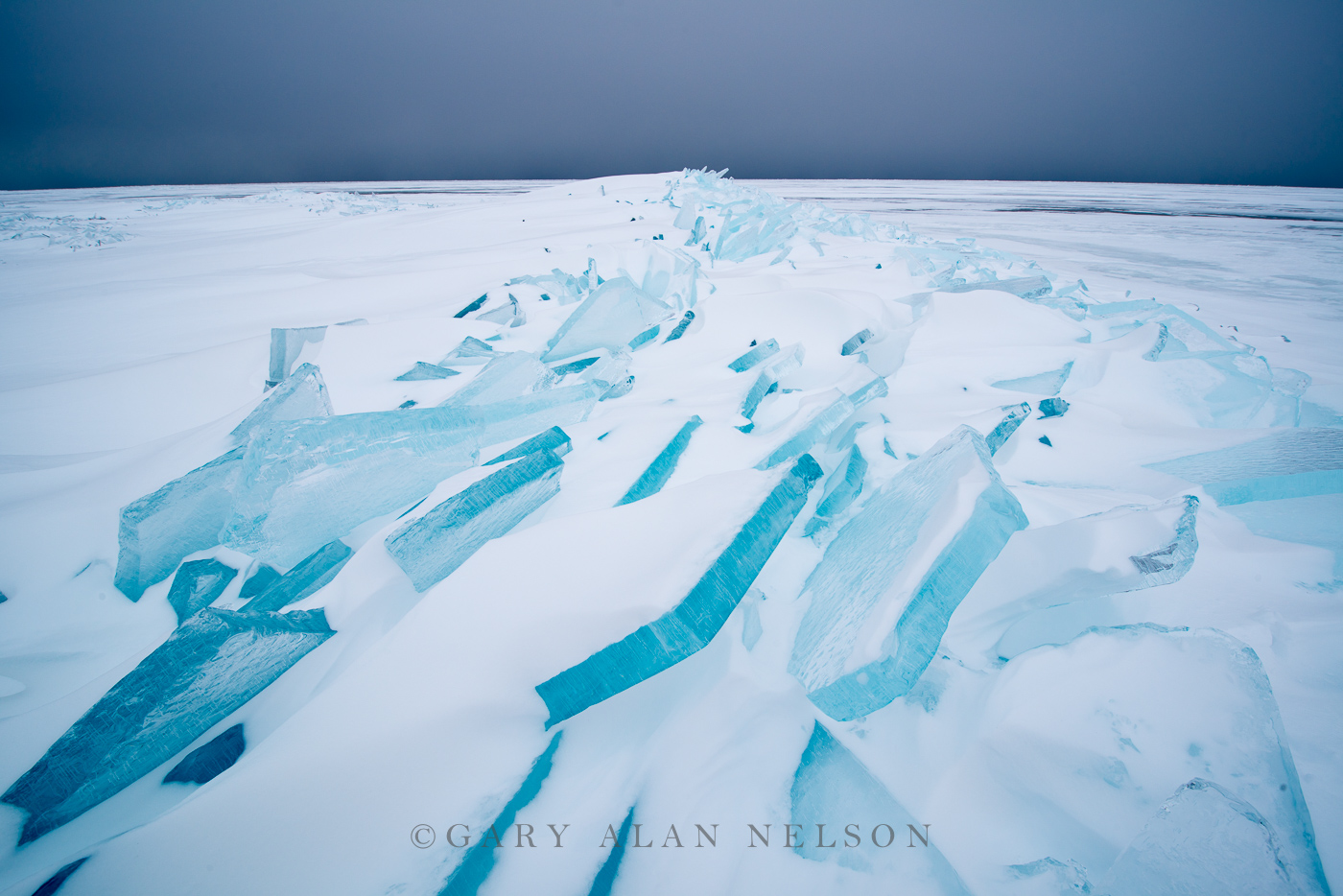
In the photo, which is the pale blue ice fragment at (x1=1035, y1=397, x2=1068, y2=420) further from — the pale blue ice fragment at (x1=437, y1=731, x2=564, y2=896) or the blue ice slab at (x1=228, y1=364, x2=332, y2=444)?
the blue ice slab at (x1=228, y1=364, x2=332, y2=444)

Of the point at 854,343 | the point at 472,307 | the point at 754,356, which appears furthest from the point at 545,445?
the point at 472,307

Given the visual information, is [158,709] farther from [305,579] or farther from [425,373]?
[425,373]

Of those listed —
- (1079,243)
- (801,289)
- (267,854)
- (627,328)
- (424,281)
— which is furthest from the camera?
(1079,243)

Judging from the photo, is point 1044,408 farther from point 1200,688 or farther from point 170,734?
point 170,734

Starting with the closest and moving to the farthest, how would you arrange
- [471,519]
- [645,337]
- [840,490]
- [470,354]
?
[471,519] → [840,490] → [470,354] → [645,337]

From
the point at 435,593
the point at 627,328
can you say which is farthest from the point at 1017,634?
the point at 627,328

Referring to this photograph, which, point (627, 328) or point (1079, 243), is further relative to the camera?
point (1079, 243)

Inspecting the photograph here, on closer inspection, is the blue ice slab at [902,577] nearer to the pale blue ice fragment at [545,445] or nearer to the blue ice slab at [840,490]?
the blue ice slab at [840,490]
